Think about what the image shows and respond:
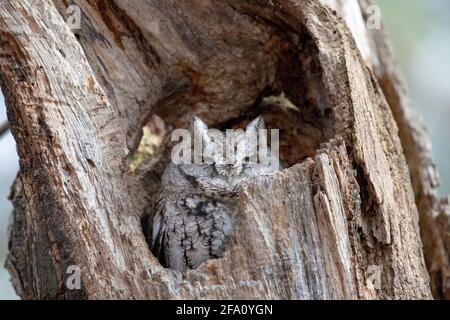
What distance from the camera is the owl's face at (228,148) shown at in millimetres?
3598

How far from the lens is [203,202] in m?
3.64

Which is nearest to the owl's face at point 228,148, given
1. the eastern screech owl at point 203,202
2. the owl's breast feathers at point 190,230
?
the eastern screech owl at point 203,202

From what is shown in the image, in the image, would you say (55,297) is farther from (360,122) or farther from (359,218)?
(360,122)

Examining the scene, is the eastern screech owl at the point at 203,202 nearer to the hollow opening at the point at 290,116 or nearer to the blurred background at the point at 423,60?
the hollow opening at the point at 290,116

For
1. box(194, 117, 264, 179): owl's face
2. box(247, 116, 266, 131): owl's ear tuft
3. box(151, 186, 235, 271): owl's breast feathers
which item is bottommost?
box(151, 186, 235, 271): owl's breast feathers

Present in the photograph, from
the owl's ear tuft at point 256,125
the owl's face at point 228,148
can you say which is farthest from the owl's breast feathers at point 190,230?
the owl's ear tuft at point 256,125

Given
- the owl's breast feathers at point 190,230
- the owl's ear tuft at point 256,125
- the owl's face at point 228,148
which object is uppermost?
the owl's ear tuft at point 256,125

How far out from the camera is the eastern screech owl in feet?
11.5

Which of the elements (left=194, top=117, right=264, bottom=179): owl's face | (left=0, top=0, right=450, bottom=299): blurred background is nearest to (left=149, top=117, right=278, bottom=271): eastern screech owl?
(left=194, top=117, right=264, bottom=179): owl's face

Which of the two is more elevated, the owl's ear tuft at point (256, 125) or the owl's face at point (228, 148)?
the owl's ear tuft at point (256, 125)

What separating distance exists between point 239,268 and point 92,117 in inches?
39.0

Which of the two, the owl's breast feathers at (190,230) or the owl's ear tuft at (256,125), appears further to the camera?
the owl's ear tuft at (256,125)

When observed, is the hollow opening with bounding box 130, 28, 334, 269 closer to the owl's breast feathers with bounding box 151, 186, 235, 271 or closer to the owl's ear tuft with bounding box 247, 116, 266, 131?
the owl's breast feathers with bounding box 151, 186, 235, 271
